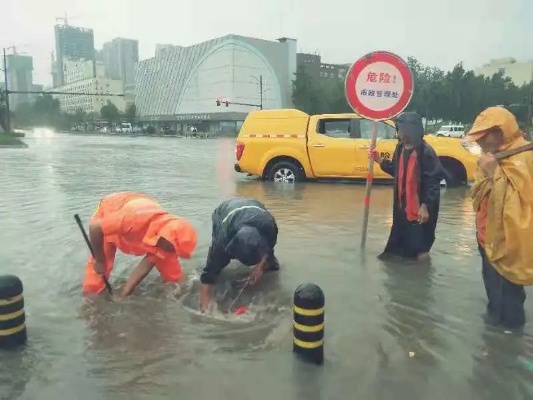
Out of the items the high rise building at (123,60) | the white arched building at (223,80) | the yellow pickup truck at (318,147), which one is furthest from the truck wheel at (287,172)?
the high rise building at (123,60)

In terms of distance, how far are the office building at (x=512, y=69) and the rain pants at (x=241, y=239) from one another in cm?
9320

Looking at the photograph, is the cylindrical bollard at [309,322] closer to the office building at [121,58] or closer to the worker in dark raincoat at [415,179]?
the worker in dark raincoat at [415,179]

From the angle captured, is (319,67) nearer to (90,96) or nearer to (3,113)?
(90,96)

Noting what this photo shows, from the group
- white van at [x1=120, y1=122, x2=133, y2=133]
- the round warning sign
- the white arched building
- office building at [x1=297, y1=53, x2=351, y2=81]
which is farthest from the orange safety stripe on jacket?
office building at [x1=297, y1=53, x2=351, y2=81]

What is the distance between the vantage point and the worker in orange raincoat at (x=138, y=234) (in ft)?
13.4

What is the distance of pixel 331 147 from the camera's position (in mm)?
12039

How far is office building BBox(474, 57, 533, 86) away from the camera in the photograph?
93.4 metres

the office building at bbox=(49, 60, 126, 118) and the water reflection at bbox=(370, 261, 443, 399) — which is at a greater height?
the office building at bbox=(49, 60, 126, 118)

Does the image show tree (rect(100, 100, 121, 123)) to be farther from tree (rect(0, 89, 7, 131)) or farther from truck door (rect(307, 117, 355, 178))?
truck door (rect(307, 117, 355, 178))

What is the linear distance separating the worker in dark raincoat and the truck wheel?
6.80 meters

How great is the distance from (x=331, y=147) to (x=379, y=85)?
253 inches

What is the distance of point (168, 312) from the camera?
14.2 ft

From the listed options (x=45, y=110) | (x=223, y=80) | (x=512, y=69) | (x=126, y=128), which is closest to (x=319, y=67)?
(x=223, y=80)

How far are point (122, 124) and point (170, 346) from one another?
109m
